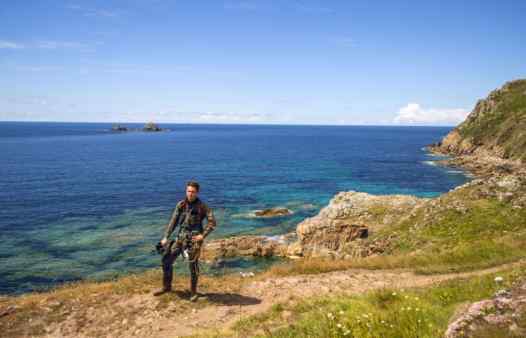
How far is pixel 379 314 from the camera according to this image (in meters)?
8.01

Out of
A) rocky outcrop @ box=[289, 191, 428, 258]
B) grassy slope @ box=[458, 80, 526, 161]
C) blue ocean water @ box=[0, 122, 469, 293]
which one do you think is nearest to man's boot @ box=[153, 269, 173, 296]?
rocky outcrop @ box=[289, 191, 428, 258]

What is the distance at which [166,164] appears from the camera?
94.8 m

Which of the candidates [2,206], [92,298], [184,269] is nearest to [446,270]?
[92,298]

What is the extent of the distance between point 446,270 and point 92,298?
1354 cm

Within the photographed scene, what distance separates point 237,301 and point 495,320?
8.64 m

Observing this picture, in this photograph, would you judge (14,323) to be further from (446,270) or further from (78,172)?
(78,172)

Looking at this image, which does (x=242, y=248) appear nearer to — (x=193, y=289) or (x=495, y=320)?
(x=193, y=289)

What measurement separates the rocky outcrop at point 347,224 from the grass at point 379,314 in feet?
45.6

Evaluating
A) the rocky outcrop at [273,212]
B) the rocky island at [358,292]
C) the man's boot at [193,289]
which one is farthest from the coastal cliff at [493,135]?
the man's boot at [193,289]

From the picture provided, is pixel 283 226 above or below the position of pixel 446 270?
below

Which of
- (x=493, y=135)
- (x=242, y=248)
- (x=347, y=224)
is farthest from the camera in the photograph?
(x=493, y=135)

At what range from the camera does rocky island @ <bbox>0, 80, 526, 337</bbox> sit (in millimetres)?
7289

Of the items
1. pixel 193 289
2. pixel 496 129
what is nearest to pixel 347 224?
pixel 193 289

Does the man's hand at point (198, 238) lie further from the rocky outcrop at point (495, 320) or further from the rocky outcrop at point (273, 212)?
the rocky outcrop at point (273, 212)
